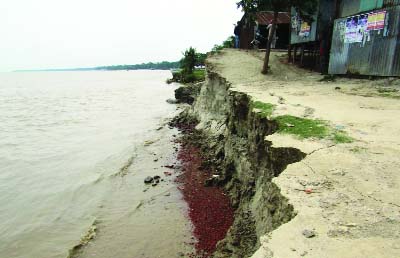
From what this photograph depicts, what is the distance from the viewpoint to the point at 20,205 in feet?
42.8

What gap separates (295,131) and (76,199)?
9649 millimetres

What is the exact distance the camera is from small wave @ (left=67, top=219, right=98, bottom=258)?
9.80 metres

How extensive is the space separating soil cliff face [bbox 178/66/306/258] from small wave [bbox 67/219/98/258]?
4.45 metres

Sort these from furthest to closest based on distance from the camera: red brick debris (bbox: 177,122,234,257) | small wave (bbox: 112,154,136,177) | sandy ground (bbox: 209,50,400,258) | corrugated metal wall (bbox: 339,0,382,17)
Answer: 1. corrugated metal wall (bbox: 339,0,382,17)
2. small wave (bbox: 112,154,136,177)
3. red brick debris (bbox: 177,122,234,257)
4. sandy ground (bbox: 209,50,400,258)

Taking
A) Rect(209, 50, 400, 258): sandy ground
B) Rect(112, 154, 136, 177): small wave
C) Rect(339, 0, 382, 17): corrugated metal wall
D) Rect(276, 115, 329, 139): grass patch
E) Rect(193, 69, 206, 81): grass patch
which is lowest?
Rect(112, 154, 136, 177): small wave

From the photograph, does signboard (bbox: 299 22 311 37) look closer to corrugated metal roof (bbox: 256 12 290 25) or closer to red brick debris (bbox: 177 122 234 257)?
corrugated metal roof (bbox: 256 12 290 25)

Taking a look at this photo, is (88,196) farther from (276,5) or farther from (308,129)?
(276,5)

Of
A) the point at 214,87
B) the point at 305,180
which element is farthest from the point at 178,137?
the point at 305,180

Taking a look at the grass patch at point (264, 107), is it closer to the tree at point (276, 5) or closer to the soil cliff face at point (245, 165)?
the soil cliff face at point (245, 165)

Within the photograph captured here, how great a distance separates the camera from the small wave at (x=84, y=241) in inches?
386

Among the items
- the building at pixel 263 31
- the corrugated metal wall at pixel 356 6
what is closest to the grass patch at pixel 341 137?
the corrugated metal wall at pixel 356 6

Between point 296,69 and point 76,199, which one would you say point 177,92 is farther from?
point 76,199

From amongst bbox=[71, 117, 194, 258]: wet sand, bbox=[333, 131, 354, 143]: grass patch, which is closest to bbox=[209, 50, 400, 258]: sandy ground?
bbox=[333, 131, 354, 143]: grass patch

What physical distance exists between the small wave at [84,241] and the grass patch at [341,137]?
7996mm
